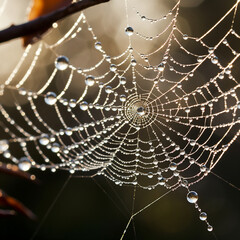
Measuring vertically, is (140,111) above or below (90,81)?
below

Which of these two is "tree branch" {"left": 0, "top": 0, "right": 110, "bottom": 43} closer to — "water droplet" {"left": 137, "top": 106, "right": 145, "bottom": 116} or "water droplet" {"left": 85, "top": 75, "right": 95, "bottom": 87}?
"water droplet" {"left": 85, "top": 75, "right": 95, "bottom": 87}

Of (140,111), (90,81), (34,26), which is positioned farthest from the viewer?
(140,111)

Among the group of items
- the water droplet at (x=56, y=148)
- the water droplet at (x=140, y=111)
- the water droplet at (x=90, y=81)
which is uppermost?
the water droplet at (x=90, y=81)

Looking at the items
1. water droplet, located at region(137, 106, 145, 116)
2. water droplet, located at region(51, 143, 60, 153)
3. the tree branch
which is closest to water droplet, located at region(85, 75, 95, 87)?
water droplet, located at region(51, 143, 60, 153)

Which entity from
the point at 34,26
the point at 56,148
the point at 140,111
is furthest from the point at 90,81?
the point at 34,26

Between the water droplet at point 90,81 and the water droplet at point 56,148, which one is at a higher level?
the water droplet at point 90,81

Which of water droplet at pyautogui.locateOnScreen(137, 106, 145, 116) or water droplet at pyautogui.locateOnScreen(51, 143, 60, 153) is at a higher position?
water droplet at pyautogui.locateOnScreen(137, 106, 145, 116)

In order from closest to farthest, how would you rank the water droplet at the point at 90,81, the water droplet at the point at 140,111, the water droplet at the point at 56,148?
the water droplet at the point at 56,148
the water droplet at the point at 90,81
the water droplet at the point at 140,111

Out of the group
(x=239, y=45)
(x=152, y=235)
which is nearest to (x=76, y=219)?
(x=152, y=235)

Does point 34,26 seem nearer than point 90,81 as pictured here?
Yes

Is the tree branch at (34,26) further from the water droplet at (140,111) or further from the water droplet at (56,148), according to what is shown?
the water droplet at (140,111)

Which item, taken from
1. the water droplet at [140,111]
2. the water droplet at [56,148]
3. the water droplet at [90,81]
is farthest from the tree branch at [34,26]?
the water droplet at [140,111]

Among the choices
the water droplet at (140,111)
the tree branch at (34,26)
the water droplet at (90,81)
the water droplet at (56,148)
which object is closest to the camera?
the tree branch at (34,26)

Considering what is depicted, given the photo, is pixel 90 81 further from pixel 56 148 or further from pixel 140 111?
pixel 140 111
